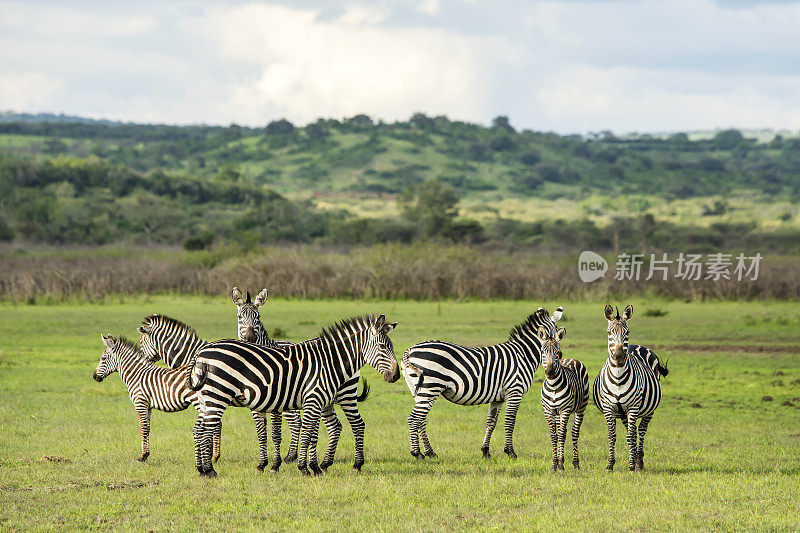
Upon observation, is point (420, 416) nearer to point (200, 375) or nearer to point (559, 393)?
point (559, 393)

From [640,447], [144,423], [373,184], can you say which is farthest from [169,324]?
[373,184]

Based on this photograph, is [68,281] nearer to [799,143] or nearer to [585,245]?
[585,245]

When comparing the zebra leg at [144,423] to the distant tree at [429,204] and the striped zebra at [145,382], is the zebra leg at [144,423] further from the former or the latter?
the distant tree at [429,204]

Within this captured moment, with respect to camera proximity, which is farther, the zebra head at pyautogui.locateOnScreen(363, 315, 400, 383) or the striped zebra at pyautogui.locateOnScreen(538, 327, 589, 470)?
the striped zebra at pyautogui.locateOnScreen(538, 327, 589, 470)

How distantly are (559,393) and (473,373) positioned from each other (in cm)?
117

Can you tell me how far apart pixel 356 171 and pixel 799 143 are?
101m

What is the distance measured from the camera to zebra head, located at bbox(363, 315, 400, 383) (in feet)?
32.3

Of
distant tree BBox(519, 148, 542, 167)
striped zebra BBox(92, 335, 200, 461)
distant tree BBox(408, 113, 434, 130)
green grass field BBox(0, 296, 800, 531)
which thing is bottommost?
green grass field BBox(0, 296, 800, 531)

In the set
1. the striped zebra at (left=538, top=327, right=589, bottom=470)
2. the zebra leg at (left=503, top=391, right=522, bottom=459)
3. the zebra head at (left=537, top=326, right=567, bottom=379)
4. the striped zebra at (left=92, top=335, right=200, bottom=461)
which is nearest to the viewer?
the zebra head at (left=537, top=326, right=567, bottom=379)

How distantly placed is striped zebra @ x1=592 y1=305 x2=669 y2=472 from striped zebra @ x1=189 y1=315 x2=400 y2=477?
2310 mm

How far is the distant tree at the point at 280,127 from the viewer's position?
573 ft

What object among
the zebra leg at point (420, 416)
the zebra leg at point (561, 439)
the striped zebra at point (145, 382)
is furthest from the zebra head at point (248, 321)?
the zebra leg at point (561, 439)

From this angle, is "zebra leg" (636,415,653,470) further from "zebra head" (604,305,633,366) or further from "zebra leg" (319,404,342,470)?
"zebra leg" (319,404,342,470)

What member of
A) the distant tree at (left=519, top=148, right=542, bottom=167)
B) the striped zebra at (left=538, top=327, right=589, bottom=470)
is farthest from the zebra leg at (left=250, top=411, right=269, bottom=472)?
the distant tree at (left=519, top=148, right=542, bottom=167)
